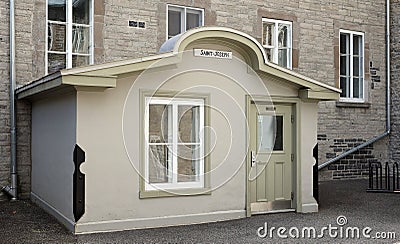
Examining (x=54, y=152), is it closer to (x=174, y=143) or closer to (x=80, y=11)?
(x=174, y=143)

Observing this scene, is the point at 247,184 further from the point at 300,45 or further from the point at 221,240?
the point at 300,45

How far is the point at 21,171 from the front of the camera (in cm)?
1034

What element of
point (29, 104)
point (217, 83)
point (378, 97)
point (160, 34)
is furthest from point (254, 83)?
point (378, 97)

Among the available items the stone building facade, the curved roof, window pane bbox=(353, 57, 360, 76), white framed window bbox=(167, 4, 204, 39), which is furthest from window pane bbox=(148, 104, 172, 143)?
window pane bbox=(353, 57, 360, 76)

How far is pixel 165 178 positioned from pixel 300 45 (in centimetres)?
725

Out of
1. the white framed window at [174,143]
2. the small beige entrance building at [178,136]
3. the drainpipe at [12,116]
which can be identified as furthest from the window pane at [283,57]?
the drainpipe at [12,116]

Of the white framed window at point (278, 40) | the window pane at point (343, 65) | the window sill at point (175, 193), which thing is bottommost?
the window sill at point (175, 193)

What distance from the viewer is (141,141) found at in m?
8.07

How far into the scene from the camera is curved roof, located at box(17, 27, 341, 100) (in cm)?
720

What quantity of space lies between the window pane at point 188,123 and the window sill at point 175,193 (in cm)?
84

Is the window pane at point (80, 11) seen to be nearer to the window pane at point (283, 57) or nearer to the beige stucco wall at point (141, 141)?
the beige stucco wall at point (141, 141)

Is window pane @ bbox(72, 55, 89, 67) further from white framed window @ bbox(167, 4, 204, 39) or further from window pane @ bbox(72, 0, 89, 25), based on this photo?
white framed window @ bbox(167, 4, 204, 39)

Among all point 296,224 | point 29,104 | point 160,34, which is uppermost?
point 160,34

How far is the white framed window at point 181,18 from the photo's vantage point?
12.2m
